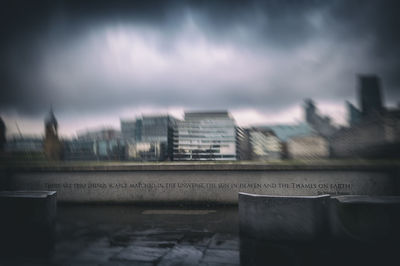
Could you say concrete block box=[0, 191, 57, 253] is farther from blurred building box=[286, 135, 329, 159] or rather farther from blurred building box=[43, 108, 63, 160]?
blurred building box=[286, 135, 329, 159]

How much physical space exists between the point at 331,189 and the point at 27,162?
10480 mm

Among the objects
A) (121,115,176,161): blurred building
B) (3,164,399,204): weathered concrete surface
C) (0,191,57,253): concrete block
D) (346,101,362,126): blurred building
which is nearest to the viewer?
(0,191,57,253): concrete block

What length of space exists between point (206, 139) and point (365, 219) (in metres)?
5.53

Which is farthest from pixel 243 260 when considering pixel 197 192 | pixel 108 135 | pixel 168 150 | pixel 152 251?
pixel 108 135

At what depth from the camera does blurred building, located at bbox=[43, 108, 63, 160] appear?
916cm

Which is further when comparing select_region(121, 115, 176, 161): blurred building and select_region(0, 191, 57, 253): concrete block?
select_region(121, 115, 176, 161): blurred building

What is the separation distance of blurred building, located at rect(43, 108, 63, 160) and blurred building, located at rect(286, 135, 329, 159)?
877 cm

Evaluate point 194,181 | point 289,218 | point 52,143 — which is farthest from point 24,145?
point 289,218

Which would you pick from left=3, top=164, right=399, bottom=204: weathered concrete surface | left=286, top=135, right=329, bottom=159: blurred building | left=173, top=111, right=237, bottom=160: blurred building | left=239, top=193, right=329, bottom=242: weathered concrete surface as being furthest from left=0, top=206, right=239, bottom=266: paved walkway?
left=286, top=135, right=329, bottom=159: blurred building

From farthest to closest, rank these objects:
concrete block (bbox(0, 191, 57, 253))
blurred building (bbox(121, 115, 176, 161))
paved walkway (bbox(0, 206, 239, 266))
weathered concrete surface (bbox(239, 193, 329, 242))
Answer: blurred building (bbox(121, 115, 176, 161))
concrete block (bbox(0, 191, 57, 253))
weathered concrete surface (bbox(239, 193, 329, 242))
paved walkway (bbox(0, 206, 239, 266))

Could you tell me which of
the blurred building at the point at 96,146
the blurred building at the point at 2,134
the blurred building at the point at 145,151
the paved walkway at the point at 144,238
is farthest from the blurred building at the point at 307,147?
the blurred building at the point at 2,134

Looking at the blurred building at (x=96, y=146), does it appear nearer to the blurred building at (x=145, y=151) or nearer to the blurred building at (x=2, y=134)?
the blurred building at (x=145, y=151)

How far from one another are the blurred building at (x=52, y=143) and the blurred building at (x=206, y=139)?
4754 millimetres

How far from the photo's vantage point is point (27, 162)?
342 inches
